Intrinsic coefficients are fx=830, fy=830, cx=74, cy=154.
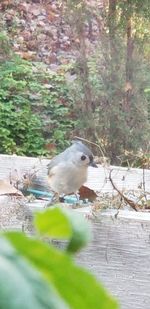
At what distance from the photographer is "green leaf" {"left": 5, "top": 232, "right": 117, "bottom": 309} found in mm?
182

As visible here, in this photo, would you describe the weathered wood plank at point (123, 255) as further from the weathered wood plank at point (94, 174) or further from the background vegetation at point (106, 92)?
the background vegetation at point (106, 92)

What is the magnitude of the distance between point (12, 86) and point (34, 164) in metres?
4.24

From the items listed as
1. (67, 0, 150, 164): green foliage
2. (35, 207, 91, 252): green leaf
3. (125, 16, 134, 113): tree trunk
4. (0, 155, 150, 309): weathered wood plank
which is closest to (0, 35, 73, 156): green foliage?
(67, 0, 150, 164): green foliage

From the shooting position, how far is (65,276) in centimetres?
18

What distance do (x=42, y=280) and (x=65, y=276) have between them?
0.04 feet

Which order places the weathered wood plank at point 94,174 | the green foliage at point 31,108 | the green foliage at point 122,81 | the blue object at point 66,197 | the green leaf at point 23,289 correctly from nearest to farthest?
the green leaf at point 23,289 < the blue object at point 66,197 < the weathered wood plank at point 94,174 < the green foliage at point 122,81 < the green foliage at point 31,108

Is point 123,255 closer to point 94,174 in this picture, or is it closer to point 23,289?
point 94,174

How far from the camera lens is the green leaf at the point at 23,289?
0.17 metres

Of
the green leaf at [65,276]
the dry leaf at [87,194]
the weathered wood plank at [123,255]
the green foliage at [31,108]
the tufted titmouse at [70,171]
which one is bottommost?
the green foliage at [31,108]

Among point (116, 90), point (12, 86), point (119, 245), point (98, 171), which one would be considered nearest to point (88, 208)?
point (119, 245)

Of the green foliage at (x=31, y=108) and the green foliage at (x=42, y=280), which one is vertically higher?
the green foliage at (x=42, y=280)

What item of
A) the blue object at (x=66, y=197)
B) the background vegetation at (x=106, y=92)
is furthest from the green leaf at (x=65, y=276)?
the background vegetation at (x=106, y=92)

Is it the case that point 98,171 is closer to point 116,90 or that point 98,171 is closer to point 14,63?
point 116,90

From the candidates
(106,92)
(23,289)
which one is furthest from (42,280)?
(106,92)
